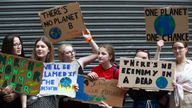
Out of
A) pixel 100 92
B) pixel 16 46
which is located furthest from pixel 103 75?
pixel 16 46

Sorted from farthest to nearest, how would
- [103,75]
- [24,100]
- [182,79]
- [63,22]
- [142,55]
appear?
[63,22], [142,55], [103,75], [182,79], [24,100]

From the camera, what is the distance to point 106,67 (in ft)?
20.7

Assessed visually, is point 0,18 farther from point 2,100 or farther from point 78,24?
point 2,100

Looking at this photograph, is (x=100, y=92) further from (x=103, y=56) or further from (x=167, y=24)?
(x=167, y=24)

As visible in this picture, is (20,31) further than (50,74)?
Yes

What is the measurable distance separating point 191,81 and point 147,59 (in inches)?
24.4

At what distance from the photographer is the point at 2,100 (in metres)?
5.96

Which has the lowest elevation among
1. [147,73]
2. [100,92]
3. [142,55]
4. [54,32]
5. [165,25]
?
[100,92]

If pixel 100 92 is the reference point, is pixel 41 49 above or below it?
above

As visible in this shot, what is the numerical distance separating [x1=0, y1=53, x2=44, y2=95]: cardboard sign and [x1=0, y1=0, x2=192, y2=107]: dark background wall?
7.95ft

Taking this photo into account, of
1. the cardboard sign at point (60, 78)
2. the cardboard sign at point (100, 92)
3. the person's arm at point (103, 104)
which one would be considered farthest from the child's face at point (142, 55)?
the cardboard sign at point (60, 78)

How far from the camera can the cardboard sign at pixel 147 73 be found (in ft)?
20.3

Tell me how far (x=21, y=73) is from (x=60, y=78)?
0.53 metres

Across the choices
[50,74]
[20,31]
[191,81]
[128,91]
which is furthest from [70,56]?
[20,31]
